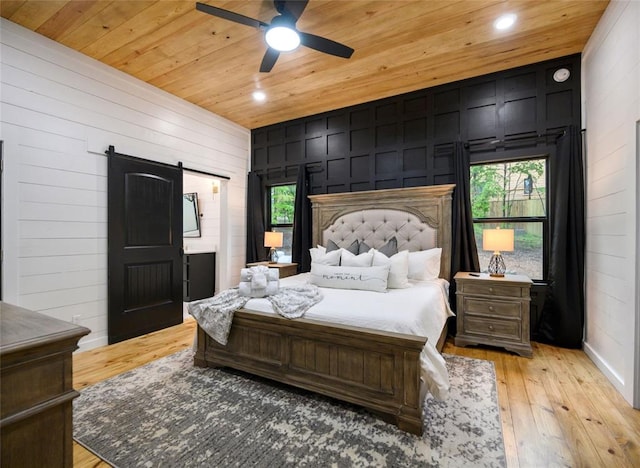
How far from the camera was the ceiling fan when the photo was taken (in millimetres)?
2211

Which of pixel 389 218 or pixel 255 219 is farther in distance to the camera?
pixel 255 219

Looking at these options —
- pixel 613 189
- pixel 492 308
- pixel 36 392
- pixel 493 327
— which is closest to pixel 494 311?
pixel 492 308

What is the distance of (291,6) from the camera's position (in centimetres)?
229

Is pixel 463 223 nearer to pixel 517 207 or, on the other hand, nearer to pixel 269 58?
pixel 517 207

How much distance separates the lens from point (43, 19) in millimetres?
2617

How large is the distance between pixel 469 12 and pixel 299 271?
3.59 metres

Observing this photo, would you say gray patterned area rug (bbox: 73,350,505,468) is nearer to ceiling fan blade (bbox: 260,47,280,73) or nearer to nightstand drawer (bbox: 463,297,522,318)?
nightstand drawer (bbox: 463,297,522,318)

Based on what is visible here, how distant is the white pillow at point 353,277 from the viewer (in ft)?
9.32

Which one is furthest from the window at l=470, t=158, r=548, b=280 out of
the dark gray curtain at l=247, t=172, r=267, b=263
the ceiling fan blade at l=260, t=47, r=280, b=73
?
the dark gray curtain at l=247, t=172, r=267, b=263

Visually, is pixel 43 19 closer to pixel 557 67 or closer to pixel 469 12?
pixel 469 12

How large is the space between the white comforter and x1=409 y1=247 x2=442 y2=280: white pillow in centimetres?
40

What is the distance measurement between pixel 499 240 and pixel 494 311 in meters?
0.73

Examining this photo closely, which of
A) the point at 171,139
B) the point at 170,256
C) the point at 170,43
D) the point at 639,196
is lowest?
the point at 170,256

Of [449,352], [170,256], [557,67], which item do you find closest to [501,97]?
[557,67]
